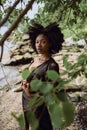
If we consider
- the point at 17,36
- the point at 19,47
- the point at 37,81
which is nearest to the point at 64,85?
the point at 37,81

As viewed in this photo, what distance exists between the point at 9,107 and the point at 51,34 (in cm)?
585

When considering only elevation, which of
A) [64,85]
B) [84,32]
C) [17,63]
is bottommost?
[17,63]

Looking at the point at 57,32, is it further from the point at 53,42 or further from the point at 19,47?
the point at 19,47

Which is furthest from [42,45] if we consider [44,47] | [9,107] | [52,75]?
[9,107]

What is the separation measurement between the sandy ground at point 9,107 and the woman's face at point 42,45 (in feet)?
13.2

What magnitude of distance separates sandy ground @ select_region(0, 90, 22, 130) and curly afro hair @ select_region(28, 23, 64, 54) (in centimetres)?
386

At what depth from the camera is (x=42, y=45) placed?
160 inches

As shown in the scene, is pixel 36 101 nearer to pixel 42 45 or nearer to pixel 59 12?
pixel 42 45

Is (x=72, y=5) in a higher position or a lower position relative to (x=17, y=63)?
higher

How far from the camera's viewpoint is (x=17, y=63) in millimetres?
16062

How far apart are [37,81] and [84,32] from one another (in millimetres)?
10962

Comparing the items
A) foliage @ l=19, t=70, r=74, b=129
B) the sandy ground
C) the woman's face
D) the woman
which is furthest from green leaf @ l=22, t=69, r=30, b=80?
the sandy ground

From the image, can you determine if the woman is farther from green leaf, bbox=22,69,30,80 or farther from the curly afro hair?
green leaf, bbox=22,69,30,80

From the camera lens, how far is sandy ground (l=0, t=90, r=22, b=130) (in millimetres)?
8384
